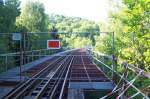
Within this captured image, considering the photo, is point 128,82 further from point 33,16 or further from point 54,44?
point 33,16

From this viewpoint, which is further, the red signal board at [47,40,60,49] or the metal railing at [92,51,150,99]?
the red signal board at [47,40,60,49]

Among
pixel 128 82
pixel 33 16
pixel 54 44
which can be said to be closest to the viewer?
pixel 128 82

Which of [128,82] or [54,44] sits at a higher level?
[54,44]

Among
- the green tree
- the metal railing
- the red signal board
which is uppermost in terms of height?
the green tree

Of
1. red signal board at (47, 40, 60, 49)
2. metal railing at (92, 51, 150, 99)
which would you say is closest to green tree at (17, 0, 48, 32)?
red signal board at (47, 40, 60, 49)

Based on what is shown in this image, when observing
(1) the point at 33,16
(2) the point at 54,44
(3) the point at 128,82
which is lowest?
(3) the point at 128,82

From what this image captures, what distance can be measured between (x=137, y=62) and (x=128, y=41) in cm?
203

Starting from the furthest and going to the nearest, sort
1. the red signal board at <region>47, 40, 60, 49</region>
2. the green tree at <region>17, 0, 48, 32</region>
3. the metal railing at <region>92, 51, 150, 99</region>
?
the green tree at <region>17, 0, 48, 32</region> → the red signal board at <region>47, 40, 60, 49</region> → the metal railing at <region>92, 51, 150, 99</region>

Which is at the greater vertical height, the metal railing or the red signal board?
the red signal board

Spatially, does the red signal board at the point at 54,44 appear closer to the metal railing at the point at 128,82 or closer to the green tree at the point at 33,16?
the metal railing at the point at 128,82

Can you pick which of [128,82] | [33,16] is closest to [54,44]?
[128,82]

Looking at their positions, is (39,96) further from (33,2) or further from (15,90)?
(33,2)

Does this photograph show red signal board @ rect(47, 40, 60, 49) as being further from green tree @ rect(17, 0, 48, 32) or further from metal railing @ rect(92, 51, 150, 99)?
green tree @ rect(17, 0, 48, 32)

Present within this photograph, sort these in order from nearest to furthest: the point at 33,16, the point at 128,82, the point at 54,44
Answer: the point at 128,82 → the point at 54,44 → the point at 33,16
